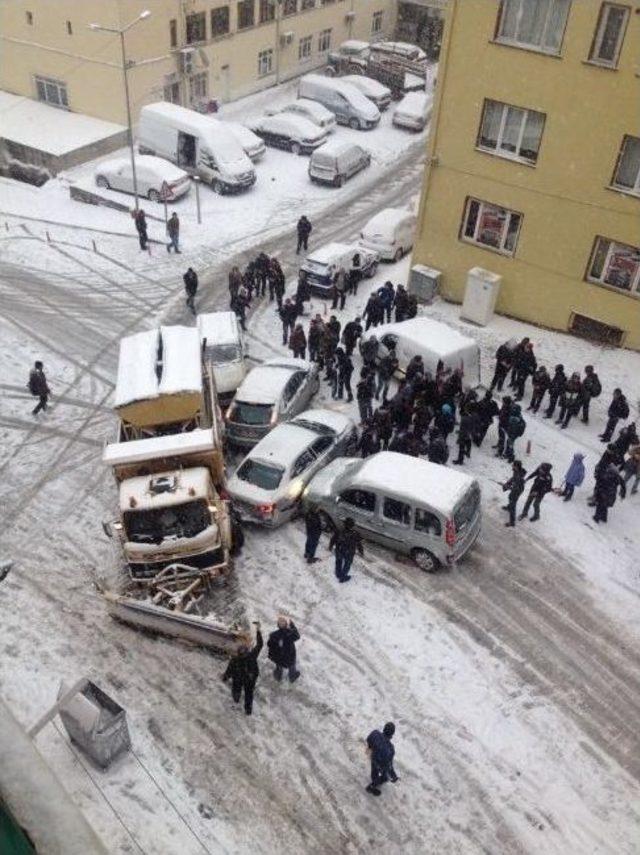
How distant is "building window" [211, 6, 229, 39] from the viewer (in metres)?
34.6

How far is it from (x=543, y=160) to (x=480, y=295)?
379 centimetres

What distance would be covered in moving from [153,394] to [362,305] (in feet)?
33.6

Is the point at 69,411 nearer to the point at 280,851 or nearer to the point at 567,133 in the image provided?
the point at 280,851

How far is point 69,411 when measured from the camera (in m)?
18.0

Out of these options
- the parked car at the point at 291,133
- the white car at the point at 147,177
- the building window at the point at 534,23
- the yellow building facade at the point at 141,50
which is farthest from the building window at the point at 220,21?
the building window at the point at 534,23

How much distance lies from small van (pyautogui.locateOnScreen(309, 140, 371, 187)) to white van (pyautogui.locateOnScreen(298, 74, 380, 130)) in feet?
17.1

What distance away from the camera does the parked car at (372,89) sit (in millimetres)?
37250

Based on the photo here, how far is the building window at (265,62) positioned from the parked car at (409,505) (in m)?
30.9

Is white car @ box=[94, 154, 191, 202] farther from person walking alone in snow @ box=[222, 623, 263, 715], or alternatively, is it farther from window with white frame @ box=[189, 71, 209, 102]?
person walking alone in snow @ box=[222, 623, 263, 715]

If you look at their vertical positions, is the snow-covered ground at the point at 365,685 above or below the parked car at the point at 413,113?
below

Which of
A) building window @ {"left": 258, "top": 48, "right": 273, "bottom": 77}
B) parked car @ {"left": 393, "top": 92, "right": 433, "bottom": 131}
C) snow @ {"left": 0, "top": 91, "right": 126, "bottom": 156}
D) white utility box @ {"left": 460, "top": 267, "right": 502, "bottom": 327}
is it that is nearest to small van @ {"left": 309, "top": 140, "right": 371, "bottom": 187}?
parked car @ {"left": 393, "top": 92, "right": 433, "bottom": 131}

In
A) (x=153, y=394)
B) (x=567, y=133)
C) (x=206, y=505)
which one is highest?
(x=567, y=133)

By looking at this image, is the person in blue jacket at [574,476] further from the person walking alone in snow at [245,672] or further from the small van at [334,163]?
the small van at [334,163]

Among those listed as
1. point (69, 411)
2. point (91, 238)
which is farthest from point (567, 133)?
point (91, 238)
